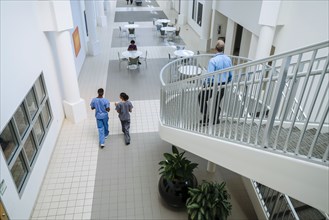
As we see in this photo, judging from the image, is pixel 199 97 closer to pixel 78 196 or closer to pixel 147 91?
pixel 78 196

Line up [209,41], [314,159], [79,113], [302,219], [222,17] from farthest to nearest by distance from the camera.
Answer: [209,41]
[222,17]
[79,113]
[302,219]
[314,159]

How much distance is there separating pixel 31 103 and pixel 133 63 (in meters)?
5.86

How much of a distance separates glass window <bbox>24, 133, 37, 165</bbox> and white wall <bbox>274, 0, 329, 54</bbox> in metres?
6.38

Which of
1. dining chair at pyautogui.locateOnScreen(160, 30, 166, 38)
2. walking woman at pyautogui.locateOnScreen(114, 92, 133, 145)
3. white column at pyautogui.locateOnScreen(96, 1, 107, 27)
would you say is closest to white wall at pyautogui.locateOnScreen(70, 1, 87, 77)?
walking woman at pyautogui.locateOnScreen(114, 92, 133, 145)

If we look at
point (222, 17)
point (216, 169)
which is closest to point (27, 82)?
point (216, 169)

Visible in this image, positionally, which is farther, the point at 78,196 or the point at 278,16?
the point at 278,16

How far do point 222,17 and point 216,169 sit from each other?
32.1 feet

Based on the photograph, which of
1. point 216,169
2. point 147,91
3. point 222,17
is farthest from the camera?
point 222,17

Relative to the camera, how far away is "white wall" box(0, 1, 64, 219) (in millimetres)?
4207

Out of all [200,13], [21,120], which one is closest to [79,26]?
[200,13]

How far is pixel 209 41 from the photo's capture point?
1441 cm

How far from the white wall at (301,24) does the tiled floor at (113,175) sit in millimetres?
3558

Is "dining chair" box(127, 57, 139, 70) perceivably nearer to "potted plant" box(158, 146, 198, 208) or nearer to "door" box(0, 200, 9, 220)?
"potted plant" box(158, 146, 198, 208)

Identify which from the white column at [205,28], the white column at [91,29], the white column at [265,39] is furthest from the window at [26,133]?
the white column at [205,28]
